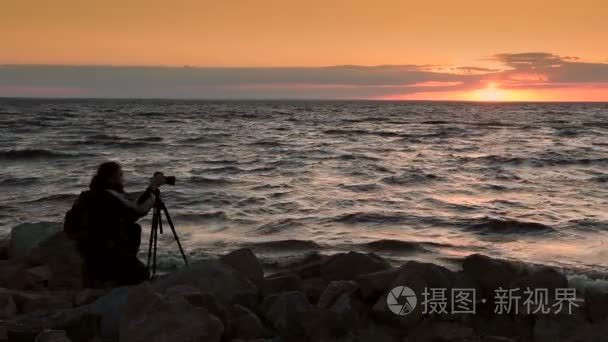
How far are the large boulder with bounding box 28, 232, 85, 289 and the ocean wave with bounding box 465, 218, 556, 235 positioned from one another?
7.33 metres

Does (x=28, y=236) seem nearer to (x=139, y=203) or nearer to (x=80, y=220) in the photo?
(x=80, y=220)

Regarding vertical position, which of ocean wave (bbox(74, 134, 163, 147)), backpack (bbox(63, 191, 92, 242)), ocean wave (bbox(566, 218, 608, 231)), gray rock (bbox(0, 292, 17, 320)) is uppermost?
backpack (bbox(63, 191, 92, 242))

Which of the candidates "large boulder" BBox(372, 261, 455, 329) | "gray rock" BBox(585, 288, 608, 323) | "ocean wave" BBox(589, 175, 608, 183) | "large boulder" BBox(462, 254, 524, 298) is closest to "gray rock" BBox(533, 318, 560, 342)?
"gray rock" BBox(585, 288, 608, 323)

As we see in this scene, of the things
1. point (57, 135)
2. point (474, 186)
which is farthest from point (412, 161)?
point (57, 135)

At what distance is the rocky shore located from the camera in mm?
4953

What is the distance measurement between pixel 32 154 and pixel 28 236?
19.6m

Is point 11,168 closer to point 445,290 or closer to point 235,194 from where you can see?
point 235,194

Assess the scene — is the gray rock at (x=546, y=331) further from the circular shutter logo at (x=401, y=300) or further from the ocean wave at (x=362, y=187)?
the ocean wave at (x=362, y=187)

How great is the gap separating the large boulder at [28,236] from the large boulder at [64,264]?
989 mm

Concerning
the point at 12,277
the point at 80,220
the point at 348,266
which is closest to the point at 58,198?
the point at 12,277

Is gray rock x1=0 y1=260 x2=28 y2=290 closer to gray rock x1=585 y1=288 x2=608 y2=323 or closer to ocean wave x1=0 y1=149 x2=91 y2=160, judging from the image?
gray rock x1=585 y1=288 x2=608 y2=323

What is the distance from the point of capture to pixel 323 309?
529 centimetres

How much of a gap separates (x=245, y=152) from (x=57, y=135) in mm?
16093

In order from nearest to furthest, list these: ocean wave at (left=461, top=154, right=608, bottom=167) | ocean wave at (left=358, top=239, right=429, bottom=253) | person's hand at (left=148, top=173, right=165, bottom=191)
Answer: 1. person's hand at (left=148, top=173, right=165, bottom=191)
2. ocean wave at (left=358, top=239, right=429, bottom=253)
3. ocean wave at (left=461, top=154, right=608, bottom=167)
